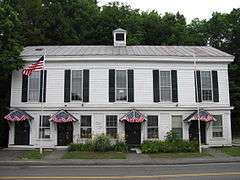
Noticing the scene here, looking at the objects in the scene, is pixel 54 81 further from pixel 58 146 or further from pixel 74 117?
pixel 58 146

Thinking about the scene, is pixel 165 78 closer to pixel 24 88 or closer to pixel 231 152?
pixel 231 152

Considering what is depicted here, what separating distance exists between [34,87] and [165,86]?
1106cm

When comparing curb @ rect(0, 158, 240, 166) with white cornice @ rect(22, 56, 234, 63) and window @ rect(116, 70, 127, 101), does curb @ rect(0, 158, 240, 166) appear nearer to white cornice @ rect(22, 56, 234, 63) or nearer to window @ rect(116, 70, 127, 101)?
window @ rect(116, 70, 127, 101)

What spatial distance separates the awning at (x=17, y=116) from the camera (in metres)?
27.1

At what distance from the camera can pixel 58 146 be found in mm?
27922

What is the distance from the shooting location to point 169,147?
25.4m

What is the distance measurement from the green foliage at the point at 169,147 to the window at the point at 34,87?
9.93m

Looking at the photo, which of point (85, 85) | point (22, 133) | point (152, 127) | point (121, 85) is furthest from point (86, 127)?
point (152, 127)

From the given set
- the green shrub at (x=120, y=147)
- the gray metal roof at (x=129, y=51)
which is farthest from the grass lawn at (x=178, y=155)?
Answer: the gray metal roof at (x=129, y=51)

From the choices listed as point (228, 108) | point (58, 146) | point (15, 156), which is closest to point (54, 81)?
point (58, 146)

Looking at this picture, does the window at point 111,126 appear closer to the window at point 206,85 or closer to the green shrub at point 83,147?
the green shrub at point 83,147

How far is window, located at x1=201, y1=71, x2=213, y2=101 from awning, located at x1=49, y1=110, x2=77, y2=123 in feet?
36.7

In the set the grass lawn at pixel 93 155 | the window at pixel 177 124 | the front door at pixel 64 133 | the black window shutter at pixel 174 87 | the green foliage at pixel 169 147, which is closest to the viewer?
the grass lawn at pixel 93 155

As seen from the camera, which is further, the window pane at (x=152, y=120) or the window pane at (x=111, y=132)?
the window pane at (x=152, y=120)
